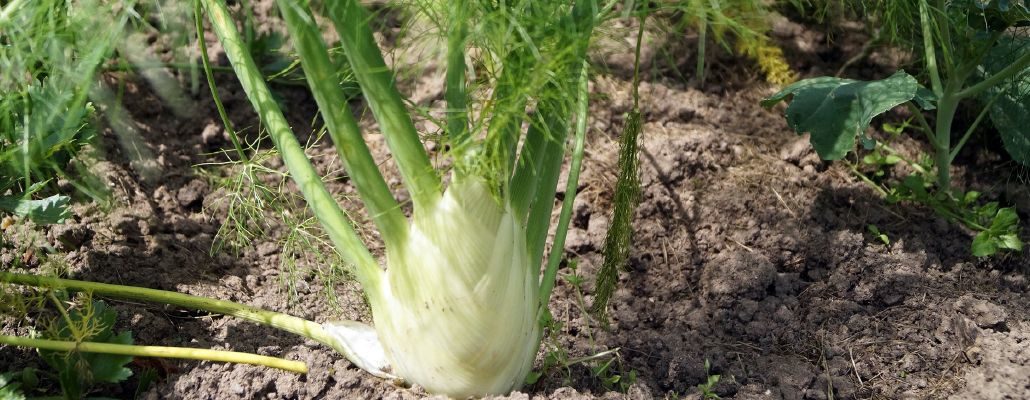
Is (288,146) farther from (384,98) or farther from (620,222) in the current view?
(620,222)

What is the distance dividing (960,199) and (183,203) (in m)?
1.55

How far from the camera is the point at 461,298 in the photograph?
1.29 m

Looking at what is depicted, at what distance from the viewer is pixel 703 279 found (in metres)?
1.71

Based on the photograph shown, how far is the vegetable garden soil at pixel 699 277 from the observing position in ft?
4.88

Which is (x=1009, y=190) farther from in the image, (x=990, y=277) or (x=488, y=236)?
(x=488, y=236)

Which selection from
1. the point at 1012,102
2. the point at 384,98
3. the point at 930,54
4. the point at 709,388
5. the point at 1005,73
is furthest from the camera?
the point at 1012,102

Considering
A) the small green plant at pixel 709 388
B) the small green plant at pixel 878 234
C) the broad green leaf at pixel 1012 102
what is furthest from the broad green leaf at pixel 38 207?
the broad green leaf at pixel 1012 102

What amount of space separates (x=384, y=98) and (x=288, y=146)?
178 millimetres

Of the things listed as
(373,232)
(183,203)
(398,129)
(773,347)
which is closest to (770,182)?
(773,347)

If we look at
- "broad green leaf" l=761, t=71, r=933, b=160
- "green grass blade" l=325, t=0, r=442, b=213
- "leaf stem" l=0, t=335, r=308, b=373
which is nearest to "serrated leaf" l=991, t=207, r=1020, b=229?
"broad green leaf" l=761, t=71, r=933, b=160

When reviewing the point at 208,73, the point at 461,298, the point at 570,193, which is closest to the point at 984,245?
the point at 570,193

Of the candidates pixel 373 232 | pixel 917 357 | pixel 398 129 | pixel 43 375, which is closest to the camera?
pixel 398 129

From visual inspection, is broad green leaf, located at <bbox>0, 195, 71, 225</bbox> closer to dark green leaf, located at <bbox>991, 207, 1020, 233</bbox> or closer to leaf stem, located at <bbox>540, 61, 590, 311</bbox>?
leaf stem, located at <bbox>540, 61, 590, 311</bbox>

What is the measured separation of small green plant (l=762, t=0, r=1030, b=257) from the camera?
5.51 ft
